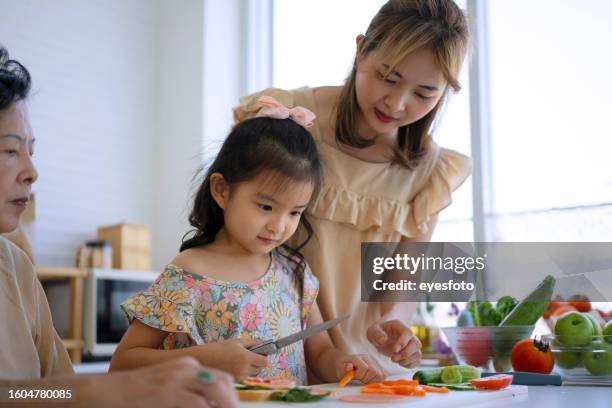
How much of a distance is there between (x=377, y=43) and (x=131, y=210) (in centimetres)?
319

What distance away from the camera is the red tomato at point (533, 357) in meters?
1.30

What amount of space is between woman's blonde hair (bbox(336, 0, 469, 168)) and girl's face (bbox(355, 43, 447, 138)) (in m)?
0.02

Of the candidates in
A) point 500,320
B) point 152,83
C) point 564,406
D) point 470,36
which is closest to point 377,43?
point 470,36

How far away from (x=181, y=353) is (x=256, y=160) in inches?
14.7

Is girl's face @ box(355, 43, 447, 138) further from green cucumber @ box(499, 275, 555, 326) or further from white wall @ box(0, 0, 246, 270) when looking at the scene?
white wall @ box(0, 0, 246, 270)

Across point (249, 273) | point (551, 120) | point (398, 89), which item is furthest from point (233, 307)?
point (551, 120)

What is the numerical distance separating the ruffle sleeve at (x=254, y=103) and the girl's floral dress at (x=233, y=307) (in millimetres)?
293

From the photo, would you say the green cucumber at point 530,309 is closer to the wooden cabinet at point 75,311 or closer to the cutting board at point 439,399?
the cutting board at point 439,399

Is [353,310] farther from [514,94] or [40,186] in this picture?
[40,186]

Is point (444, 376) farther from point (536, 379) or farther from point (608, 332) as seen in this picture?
point (608, 332)

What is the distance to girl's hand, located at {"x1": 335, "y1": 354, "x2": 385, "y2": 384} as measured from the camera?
1.09m

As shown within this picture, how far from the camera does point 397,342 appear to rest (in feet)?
3.99

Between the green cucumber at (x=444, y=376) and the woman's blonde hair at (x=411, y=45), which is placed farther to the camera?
the woman's blonde hair at (x=411, y=45)

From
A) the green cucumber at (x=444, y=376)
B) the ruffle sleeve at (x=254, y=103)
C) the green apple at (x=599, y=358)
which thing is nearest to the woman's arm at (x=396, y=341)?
the green cucumber at (x=444, y=376)
